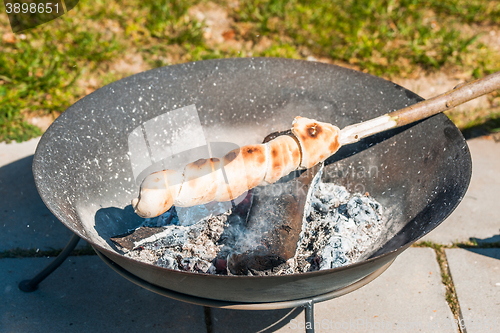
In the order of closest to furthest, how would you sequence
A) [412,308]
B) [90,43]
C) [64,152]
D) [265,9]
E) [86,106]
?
[64,152]
[86,106]
[412,308]
[90,43]
[265,9]

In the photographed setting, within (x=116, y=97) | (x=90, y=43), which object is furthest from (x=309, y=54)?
(x=116, y=97)

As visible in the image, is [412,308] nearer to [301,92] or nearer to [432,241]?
[432,241]

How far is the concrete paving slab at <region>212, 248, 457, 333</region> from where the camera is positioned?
216 cm

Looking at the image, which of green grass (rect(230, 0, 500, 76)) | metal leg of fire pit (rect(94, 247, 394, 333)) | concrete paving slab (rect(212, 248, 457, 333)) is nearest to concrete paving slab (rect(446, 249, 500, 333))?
concrete paving slab (rect(212, 248, 457, 333))

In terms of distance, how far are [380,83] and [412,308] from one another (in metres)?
1.29

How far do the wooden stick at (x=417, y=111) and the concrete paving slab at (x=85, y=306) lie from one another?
129 cm

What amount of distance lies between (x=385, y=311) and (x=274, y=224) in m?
0.88

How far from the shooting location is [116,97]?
85.4 inches

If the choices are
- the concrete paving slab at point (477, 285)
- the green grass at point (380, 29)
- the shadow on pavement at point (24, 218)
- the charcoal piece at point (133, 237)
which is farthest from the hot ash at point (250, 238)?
the green grass at point (380, 29)

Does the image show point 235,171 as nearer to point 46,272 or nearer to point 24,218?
point 46,272

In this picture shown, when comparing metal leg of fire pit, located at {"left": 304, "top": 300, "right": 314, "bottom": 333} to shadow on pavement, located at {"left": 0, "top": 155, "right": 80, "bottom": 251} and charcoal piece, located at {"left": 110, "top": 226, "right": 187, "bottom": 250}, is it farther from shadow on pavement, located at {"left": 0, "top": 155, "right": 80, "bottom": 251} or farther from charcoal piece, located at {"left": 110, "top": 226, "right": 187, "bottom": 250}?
shadow on pavement, located at {"left": 0, "top": 155, "right": 80, "bottom": 251}

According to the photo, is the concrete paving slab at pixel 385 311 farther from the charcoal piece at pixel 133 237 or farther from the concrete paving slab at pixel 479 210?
the charcoal piece at pixel 133 237

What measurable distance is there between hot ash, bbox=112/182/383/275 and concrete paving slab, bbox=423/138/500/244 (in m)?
0.82

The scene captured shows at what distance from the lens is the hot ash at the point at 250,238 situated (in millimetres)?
1870
